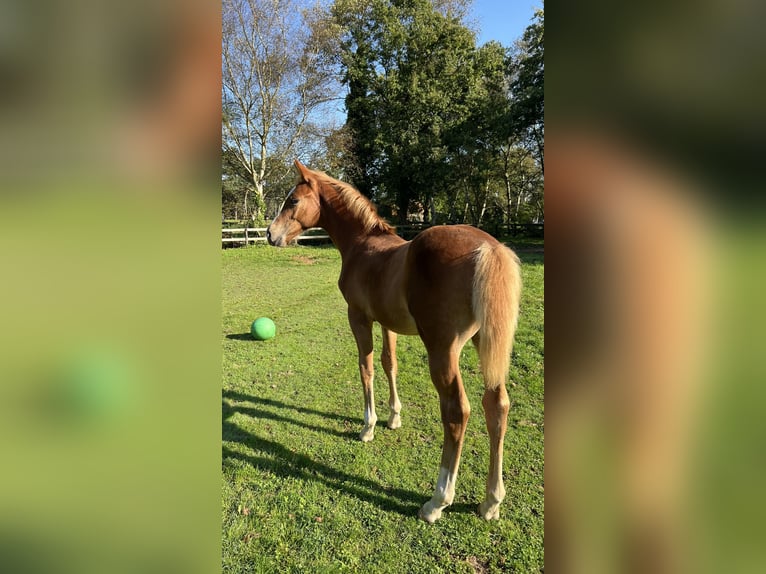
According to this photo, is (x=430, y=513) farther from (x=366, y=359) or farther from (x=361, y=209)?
(x=361, y=209)

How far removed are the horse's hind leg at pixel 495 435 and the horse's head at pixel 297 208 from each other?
247cm

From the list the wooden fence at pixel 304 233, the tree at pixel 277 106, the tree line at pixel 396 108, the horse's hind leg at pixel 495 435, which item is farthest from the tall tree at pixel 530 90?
the horse's hind leg at pixel 495 435

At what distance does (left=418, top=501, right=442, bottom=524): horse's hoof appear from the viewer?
2734 millimetres

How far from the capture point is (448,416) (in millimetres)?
2713

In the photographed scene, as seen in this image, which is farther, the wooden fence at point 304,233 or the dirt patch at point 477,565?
the wooden fence at point 304,233

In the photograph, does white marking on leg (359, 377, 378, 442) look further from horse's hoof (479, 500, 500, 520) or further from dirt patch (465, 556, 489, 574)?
dirt patch (465, 556, 489, 574)

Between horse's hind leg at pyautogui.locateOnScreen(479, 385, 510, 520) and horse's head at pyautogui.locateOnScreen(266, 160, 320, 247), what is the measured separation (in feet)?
8.11

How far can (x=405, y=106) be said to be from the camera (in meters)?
22.3

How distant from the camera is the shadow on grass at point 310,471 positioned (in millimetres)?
2947
